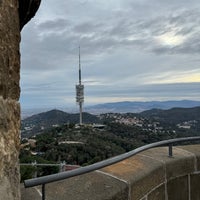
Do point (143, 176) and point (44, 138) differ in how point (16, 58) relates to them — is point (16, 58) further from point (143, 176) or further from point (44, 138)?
point (44, 138)

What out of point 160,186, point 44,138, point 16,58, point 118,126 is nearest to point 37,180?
point 16,58

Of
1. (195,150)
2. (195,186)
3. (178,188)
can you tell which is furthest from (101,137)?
(178,188)

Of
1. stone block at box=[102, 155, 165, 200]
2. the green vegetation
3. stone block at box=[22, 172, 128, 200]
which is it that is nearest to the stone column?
stone block at box=[22, 172, 128, 200]

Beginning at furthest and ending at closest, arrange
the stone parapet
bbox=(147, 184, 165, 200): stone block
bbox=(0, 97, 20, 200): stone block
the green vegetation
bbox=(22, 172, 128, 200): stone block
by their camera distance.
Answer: the green vegetation < bbox=(147, 184, 165, 200): stone block < the stone parapet < bbox=(22, 172, 128, 200): stone block < bbox=(0, 97, 20, 200): stone block

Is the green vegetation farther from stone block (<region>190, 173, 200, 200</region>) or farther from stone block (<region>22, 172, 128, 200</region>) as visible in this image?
stone block (<region>22, 172, 128, 200</region>)

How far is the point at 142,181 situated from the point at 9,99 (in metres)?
1.55

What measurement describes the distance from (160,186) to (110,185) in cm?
83

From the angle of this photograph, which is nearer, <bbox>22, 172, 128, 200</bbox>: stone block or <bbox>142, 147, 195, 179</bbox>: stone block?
<bbox>22, 172, 128, 200</bbox>: stone block

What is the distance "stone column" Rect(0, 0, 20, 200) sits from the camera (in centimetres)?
143

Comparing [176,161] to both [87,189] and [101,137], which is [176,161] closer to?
[87,189]

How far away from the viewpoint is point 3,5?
1.44 metres

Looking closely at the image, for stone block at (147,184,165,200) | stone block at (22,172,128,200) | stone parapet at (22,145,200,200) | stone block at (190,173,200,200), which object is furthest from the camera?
stone block at (190,173,200,200)

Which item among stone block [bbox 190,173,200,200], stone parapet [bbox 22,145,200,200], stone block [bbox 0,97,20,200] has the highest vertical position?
stone block [bbox 0,97,20,200]

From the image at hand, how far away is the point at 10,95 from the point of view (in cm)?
151
